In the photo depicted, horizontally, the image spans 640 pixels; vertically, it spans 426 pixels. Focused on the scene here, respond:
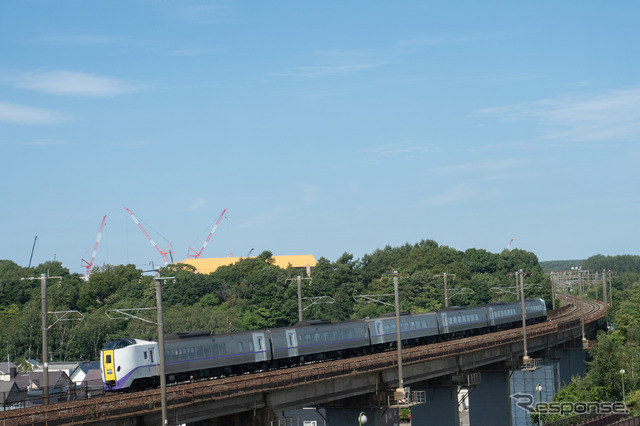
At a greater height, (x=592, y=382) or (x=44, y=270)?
(x=44, y=270)

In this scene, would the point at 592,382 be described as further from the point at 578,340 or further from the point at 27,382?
the point at 27,382

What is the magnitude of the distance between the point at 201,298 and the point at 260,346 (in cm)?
11441

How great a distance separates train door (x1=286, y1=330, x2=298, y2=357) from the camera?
6506 centimetres

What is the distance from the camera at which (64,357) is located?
13438 centimetres

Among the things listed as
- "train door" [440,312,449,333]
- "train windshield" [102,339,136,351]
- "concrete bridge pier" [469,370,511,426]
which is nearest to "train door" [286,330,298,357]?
"train windshield" [102,339,136,351]

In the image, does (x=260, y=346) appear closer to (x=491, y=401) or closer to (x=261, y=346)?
(x=261, y=346)

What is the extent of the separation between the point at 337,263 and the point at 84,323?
6210cm

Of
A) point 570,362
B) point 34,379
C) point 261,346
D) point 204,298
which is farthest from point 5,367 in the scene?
point 570,362

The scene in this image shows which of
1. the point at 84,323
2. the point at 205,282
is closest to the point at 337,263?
the point at 205,282

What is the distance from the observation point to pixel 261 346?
6209cm

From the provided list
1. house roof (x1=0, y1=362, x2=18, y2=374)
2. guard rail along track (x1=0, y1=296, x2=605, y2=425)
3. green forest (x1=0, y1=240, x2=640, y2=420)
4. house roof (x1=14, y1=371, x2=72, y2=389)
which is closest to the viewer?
guard rail along track (x1=0, y1=296, x2=605, y2=425)

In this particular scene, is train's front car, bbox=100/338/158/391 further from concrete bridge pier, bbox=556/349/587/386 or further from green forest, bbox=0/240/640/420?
concrete bridge pier, bbox=556/349/587/386

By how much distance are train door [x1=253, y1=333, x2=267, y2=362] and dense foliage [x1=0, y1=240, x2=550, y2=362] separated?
73711mm

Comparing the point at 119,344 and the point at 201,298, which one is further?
the point at 201,298
